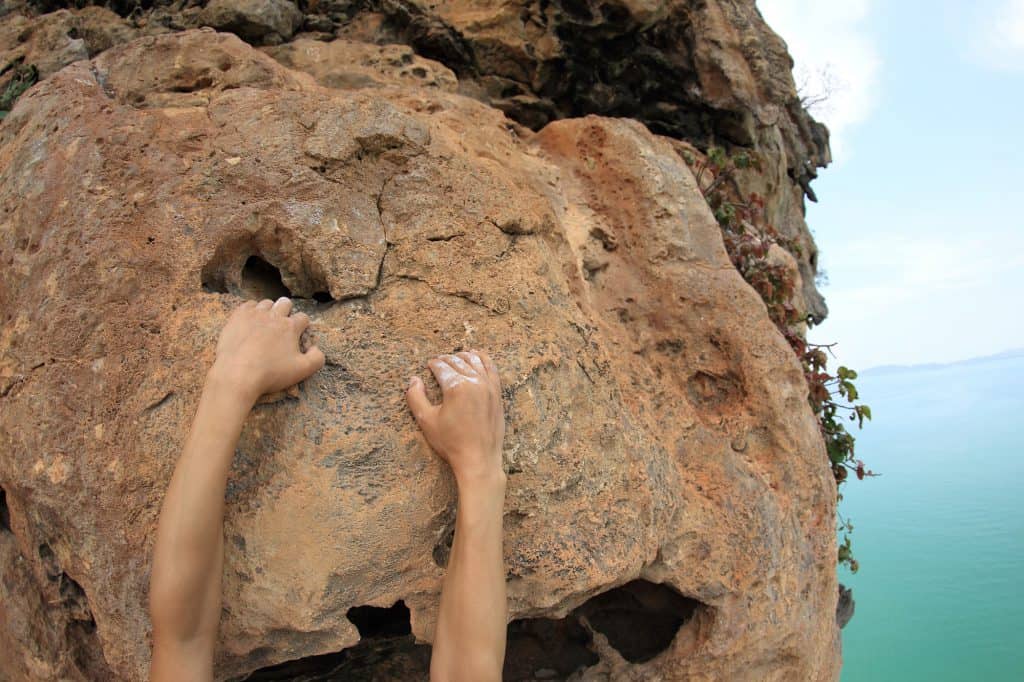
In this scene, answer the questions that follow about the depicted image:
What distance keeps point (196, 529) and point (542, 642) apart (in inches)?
52.8

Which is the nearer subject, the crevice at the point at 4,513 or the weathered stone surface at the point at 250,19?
the crevice at the point at 4,513

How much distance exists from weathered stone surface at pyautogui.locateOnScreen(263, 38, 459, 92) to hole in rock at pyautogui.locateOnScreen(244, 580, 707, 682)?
2100 millimetres

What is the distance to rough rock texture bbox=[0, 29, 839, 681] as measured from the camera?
5.38 ft

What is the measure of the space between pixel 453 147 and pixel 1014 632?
670 cm

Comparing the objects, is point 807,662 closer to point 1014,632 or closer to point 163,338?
point 163,338

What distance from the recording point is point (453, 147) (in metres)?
2.16

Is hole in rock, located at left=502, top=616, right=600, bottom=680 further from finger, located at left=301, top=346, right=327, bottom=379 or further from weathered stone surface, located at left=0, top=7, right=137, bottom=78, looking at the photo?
weathered stone surface, located at left=0, top=7, right=137, bottom=78

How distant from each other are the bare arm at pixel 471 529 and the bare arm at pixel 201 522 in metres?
0.39

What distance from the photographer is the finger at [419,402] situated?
1672 mm

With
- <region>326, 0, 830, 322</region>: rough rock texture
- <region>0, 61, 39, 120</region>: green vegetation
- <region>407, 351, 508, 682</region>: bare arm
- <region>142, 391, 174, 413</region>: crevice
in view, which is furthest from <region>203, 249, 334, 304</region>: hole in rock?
<region>326, 0, 830, 322</region>: rough rock texture

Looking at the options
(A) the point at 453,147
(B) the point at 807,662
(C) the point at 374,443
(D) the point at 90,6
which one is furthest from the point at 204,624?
(D) the point at 90,6

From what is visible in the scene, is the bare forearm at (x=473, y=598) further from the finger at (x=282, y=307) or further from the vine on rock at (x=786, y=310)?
the vine on rock at (x=786, y=310)

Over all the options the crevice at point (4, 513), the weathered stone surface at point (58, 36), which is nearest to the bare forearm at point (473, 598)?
the crevice at point (4, 513)

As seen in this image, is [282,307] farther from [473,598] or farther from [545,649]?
[545,649]
